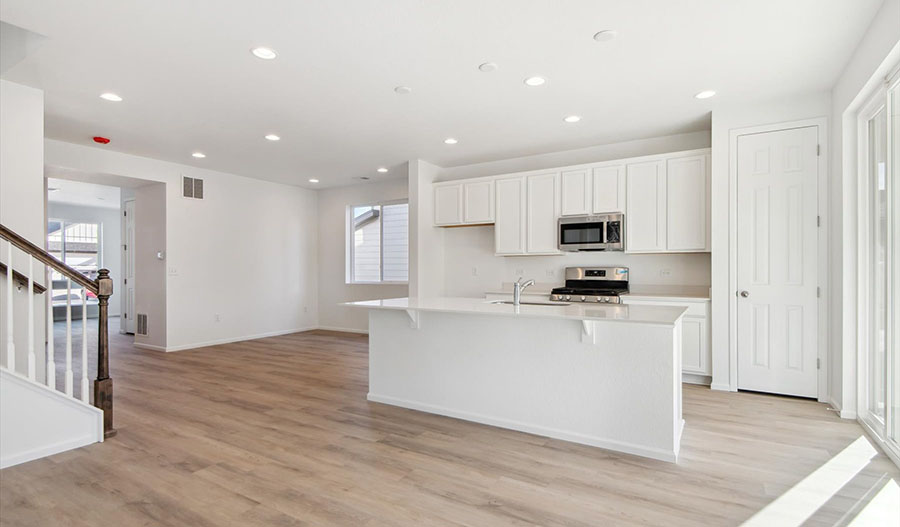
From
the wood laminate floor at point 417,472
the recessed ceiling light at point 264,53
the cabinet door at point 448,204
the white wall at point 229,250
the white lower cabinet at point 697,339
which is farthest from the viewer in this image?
the white wall at point 229,250

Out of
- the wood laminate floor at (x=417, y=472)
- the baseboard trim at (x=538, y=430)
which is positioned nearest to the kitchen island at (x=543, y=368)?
the baseboard trim at (x=538, y=430)

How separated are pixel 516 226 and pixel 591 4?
127 inches

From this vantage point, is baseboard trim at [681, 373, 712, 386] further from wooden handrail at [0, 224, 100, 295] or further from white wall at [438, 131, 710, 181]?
wooden handrail at [0, 224, 100, 295]

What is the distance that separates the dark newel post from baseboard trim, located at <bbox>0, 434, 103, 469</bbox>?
4.7 inches

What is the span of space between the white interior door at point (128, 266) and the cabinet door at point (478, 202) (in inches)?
240

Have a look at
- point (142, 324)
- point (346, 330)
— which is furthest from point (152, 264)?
point (346, 330)

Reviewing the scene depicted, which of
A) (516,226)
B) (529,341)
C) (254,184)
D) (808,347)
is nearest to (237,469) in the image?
(529,341)

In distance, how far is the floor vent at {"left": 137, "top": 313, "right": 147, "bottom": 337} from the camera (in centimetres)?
643

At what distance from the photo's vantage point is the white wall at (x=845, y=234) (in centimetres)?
323

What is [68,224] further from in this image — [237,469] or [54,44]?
[237,469]

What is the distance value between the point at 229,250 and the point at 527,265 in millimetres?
4544

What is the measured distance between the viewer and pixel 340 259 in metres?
7.99

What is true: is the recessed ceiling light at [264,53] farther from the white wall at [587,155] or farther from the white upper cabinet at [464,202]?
the white wall at [587,155]

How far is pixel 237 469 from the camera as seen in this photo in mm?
2518
